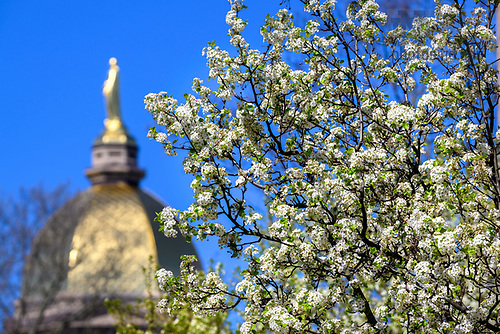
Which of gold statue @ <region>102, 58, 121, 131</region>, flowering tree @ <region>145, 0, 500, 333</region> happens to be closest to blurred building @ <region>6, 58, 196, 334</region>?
gold statue @ <region>102, 58, 121, 131</region>

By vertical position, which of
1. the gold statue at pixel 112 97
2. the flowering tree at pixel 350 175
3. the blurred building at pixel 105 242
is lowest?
the flowering tree at pixel 350 175

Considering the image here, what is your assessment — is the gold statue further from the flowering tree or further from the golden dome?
the flowering tree

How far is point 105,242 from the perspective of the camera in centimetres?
6372

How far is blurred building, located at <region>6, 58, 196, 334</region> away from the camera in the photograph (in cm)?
4341

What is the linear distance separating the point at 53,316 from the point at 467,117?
47.6 metres

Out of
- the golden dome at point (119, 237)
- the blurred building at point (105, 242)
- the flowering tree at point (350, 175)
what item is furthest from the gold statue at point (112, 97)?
the flowering tree at point (350, 175)

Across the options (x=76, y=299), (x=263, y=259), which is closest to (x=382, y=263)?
(x=263, y=259)

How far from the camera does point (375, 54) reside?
11539 mm

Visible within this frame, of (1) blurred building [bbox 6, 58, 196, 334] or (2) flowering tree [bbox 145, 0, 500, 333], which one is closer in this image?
(2) flowering tree [bbox 145, 0, 500, 333]

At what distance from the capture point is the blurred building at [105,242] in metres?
43.4

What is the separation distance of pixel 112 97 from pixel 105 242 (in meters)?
18.2

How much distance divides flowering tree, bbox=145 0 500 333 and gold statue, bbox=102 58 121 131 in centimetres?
6549

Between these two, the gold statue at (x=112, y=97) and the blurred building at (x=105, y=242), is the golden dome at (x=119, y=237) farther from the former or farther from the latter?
the gold statue at (x=112, y=97)

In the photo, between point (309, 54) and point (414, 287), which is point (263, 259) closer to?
point (414, 287)
